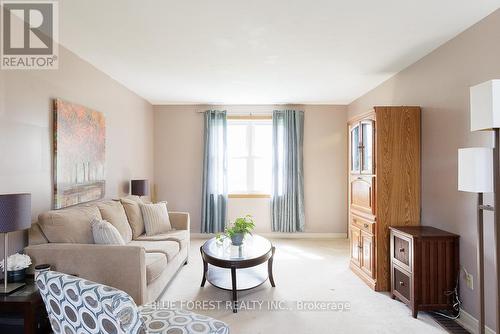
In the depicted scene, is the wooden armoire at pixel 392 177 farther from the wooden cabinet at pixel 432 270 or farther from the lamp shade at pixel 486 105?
the lamp shade at pixel 486 105

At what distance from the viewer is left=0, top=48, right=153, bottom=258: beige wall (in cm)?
216

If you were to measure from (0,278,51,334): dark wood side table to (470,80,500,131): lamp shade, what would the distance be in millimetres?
3033

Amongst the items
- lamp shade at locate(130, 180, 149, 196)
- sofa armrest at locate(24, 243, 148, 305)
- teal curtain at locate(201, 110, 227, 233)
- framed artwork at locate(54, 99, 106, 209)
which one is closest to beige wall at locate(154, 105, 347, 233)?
teal curtain at locate(201, 110, 227, 233)

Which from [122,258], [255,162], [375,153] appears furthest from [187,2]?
[255,162]

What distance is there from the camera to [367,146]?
10.5 ft

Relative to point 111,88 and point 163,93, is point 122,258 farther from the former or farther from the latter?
point 163,93

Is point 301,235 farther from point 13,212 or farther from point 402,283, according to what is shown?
point 13,212

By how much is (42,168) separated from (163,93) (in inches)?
95.8

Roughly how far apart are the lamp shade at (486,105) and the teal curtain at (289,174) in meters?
3.46

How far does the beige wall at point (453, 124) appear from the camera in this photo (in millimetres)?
2188

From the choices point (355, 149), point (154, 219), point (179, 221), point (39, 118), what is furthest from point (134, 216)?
point (355, 149)

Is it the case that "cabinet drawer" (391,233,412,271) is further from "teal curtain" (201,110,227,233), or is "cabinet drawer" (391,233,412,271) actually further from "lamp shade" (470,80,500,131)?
"teal curtain" (201,110,227,233)

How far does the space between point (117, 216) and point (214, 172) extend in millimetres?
2318

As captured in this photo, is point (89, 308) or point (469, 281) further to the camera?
point (469, 281)
